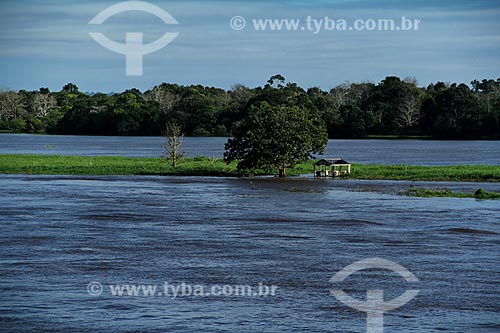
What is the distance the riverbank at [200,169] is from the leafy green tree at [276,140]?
2706mm

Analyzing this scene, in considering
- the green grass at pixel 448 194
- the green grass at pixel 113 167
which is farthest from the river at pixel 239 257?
the green grass at pixel 113 167

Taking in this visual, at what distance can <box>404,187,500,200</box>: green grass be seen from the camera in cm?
5141

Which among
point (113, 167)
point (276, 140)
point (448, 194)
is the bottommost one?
point (448, 194)

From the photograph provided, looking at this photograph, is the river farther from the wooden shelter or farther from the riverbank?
the riverbank

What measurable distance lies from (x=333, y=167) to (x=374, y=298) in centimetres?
4465

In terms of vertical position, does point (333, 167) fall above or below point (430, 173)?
above

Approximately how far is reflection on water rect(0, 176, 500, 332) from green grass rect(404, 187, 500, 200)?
4.70ft

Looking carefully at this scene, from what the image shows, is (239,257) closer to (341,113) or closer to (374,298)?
(374,298)

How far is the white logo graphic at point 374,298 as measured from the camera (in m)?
21.7

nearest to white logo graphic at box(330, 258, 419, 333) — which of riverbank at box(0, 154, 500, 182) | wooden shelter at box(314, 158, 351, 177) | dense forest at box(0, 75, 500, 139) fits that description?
riverbank at box(0, 154, 500, 182)

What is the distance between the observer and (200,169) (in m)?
72.2

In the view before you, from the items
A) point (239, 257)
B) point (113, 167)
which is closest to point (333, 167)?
point (113, 167)

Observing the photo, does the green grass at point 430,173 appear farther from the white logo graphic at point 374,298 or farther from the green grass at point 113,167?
the white logo graphic at point 374,298

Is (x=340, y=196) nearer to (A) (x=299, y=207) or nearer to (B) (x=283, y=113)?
(A) (x=299, y=207)
